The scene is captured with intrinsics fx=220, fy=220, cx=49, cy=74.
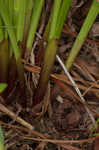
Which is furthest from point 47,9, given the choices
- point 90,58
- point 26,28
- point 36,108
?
point 36,108

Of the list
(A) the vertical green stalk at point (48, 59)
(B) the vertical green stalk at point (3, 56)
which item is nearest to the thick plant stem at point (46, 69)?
(A) the vertical green stalk at point (48, 59)

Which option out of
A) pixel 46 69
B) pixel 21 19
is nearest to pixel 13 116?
pixel 46 69

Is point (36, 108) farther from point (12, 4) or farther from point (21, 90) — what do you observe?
point (12, 4)

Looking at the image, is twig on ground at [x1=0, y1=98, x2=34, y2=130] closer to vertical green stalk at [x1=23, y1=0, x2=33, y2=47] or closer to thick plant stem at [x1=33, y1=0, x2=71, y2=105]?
thick plant stem at [x1=33, y1=0, x2=71, y2=105]

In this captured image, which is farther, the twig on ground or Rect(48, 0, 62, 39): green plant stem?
the twig on ground

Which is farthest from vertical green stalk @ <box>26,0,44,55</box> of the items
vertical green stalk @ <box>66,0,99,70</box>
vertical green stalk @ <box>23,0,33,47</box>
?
vertical green stalk @ <box>66,0,99,70</box>

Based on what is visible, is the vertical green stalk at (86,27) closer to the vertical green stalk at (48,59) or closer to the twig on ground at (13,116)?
the vertical green stalk at (48,59)

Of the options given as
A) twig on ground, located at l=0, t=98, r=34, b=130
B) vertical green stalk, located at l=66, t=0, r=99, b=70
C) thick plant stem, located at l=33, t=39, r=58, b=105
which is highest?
vertical green stalk, located at l=66, t=0, r=99, b=70

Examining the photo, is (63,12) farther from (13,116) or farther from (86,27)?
(13,116)

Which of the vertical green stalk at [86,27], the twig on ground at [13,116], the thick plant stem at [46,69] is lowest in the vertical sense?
the twig on ground at [13,116]
